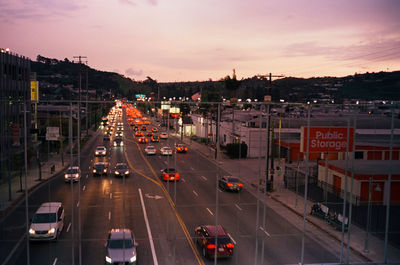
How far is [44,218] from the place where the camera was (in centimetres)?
1312

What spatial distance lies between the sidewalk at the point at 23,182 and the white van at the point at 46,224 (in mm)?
959

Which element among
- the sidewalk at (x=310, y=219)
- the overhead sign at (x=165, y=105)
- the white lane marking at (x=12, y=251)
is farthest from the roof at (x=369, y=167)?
the white lane marking at (x=12, y=251)

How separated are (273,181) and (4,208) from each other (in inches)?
821

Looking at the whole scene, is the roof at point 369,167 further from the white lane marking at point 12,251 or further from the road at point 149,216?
the white lane marking at point 12,251

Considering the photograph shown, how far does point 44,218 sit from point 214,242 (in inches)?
270

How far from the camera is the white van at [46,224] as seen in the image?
517 inches

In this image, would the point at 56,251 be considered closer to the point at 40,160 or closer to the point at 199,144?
the point at 40,160

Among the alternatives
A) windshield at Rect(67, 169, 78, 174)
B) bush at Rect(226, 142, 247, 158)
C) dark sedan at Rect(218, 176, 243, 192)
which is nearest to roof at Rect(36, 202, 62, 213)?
windshield at Rect(67, 169, 78, 174)

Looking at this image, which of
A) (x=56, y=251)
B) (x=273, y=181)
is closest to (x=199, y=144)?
(x=56, y=251)

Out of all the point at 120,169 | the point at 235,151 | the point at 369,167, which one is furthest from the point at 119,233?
the point at 369,167

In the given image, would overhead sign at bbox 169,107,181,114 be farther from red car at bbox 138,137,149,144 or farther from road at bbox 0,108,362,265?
red car at bbox 138,137,149,144

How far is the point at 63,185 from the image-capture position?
13594mm

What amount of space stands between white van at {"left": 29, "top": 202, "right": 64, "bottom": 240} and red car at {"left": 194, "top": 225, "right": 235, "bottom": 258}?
233 inches

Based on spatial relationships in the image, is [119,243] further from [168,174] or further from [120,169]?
[168,174]
